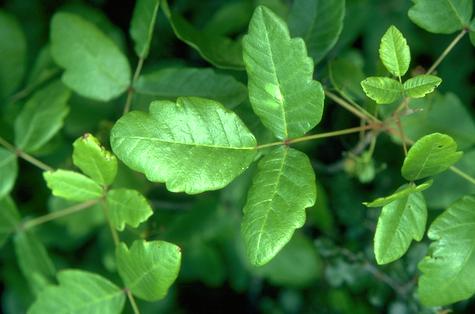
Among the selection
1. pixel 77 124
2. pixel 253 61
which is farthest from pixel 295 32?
pixel 77 124

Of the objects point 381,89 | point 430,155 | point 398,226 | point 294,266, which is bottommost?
point 294,266

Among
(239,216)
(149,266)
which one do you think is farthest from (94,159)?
(239,216)

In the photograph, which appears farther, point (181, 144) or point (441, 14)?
point (441, 14)

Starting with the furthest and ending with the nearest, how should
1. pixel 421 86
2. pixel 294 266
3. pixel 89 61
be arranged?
pixel 294 266
pixel 89 61
pixel 421 86

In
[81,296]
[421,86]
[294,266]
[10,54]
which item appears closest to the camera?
[421,86]

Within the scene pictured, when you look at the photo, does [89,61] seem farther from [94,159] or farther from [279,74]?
[279,74]

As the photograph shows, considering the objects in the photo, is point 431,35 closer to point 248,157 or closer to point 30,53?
point 248,157

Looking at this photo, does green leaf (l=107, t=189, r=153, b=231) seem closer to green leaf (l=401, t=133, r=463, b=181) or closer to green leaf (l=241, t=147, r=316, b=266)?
green leaf (l=241, t=147, r=316, b=266)
